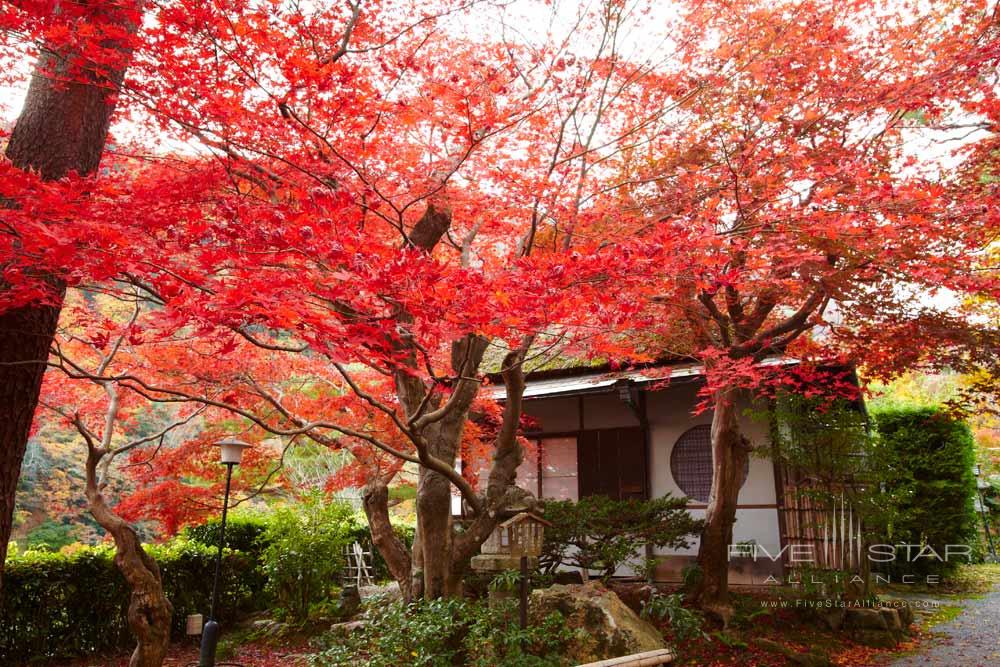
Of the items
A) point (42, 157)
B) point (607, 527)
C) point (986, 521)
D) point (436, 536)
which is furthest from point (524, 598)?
point (986, 521)

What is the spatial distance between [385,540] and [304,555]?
2.27 meters

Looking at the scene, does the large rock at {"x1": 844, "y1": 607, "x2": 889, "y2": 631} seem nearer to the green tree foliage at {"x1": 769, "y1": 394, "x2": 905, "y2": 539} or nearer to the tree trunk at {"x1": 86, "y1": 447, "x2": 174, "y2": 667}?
Result: the green tree foliage at {"x1": 769, "y1": 394, "x2": 905, "y2": 539}

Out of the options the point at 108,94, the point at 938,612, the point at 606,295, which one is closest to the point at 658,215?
the point at 606,295

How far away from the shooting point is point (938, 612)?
8.32 m

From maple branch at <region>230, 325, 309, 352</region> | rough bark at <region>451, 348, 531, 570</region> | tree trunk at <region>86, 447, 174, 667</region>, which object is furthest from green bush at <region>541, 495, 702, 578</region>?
maple branch at <region>230, 325, 309, 352</region>

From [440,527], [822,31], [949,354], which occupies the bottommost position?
[440,527]

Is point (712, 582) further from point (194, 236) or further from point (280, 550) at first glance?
point (194, 236)

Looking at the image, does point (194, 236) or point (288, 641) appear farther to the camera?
point (288, 641)

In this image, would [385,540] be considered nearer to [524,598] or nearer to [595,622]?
[524,598]

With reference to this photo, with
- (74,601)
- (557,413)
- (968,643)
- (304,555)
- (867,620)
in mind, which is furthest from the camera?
(557,413)

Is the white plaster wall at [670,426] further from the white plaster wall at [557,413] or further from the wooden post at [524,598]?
the wooden post at [524,598]

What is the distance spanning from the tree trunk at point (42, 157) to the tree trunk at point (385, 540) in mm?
3356

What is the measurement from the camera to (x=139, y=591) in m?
5.62

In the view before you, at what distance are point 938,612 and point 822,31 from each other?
6.79 metres
